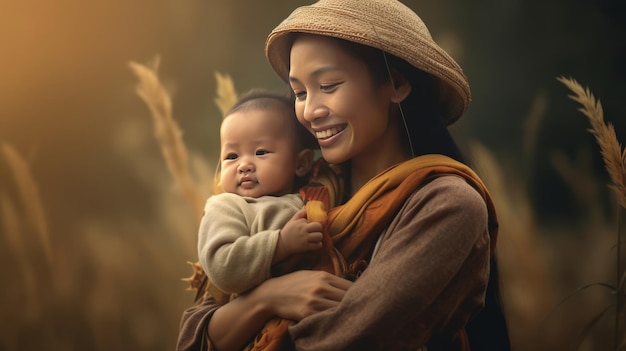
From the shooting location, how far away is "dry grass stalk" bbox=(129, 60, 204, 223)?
2506 millimetres

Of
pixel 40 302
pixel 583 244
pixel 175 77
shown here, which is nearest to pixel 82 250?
pixel 40 302

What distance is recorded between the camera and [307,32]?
1.77 metres

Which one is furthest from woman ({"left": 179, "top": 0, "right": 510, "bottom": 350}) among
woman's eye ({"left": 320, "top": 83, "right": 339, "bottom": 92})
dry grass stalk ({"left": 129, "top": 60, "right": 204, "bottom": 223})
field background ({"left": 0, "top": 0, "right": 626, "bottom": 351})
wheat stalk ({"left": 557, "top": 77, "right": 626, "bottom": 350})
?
dry grass stalk ({"left": 129, "top": 60, "right": 204, "bottom": 223})

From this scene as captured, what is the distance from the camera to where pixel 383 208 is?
5.48 ft

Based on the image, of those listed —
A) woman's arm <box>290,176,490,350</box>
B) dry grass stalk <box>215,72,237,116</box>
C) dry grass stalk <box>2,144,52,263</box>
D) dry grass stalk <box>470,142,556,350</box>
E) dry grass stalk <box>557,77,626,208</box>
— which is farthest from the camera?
dry grass stalk <box>2,144,52,263</box>

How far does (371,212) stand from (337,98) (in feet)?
0.85

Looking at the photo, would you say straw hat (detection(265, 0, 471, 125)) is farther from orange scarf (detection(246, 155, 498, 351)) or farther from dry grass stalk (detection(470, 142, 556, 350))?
dry grass stalk (detection(470, 142, 556, 350))

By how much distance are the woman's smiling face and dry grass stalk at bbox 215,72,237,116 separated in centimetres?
65

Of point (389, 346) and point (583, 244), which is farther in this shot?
point (583, 244)

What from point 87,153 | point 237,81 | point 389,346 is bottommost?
point 389,346

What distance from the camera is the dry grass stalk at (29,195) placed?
2613 mm

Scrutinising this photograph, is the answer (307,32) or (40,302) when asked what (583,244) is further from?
(40,302)

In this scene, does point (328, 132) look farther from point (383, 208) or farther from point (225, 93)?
point (225, 93)

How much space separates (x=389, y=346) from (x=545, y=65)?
109 centimetres
